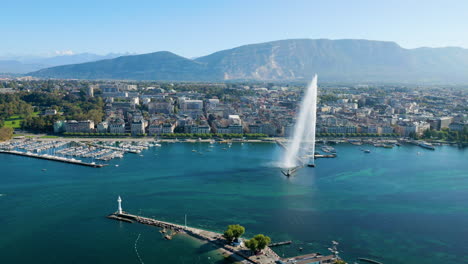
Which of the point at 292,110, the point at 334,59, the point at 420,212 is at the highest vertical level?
the point at 334,59

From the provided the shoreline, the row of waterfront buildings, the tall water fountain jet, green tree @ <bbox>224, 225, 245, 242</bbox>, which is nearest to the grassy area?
the shoreline

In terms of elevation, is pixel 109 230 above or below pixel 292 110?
below

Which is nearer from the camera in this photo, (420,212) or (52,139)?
(420,212)

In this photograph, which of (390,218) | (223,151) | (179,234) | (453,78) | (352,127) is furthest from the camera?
(453,78)

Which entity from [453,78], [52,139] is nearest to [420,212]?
[52,139]

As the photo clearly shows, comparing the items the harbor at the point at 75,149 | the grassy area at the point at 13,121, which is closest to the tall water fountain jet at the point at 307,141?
the harbor at the point at 75,149

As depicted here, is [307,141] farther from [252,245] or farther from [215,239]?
[252,245]

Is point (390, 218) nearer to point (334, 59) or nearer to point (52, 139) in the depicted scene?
point (52, 139)
